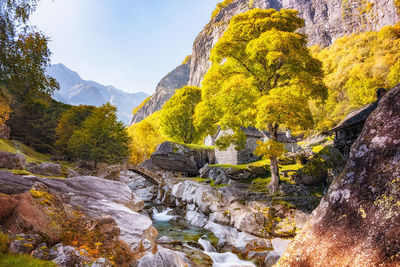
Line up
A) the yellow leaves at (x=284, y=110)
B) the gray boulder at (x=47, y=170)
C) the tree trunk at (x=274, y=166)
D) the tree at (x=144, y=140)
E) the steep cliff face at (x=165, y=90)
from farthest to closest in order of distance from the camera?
the steep cliff face at (x=165, y=90)
the tree at (x=144, y=140)
the gray boulder at (x=47, y=170)
the tree trunk at (x=274, y=166)
the yellow leaves at (x=284, y=110)

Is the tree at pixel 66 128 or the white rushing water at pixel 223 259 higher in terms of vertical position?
the tree at pixel 66 128

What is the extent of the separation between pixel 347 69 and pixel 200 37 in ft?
314

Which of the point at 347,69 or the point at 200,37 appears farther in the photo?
the point at 200,37

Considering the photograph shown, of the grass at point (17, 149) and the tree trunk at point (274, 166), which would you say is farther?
the grass at point (17, 149)

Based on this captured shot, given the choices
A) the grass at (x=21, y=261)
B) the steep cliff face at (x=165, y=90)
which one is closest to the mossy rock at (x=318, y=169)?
the grass at (x=21, y=261)

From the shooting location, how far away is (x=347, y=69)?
56.0 meters

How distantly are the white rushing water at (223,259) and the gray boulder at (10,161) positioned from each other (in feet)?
39.0

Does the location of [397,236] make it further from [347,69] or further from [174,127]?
[347,69]

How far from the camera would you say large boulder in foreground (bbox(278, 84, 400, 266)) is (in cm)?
297

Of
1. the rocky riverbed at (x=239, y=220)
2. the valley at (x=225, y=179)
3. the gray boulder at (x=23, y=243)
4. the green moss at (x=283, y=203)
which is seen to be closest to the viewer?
the valley at (x=225, y=179)

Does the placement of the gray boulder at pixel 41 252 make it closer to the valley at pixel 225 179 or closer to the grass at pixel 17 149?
the valley at pixel 225 179

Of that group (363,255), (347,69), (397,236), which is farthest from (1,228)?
(347,69)

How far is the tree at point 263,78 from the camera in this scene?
39.3 feet

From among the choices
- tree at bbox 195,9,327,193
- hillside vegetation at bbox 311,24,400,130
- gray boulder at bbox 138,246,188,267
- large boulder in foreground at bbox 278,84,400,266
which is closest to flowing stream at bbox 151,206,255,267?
gray boulder at bbox 138,246,188,267
